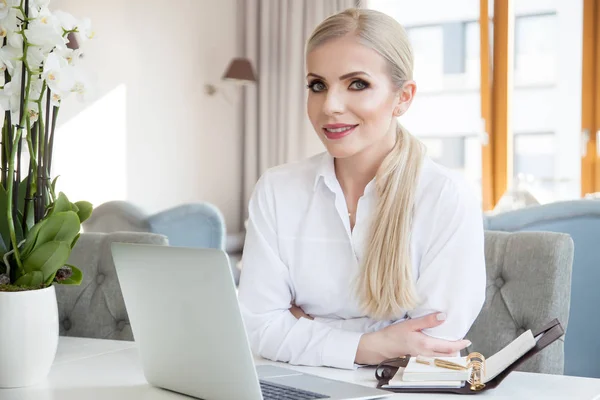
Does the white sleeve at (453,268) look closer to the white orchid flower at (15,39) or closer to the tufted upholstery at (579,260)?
the tufted upholstery at (579,260)

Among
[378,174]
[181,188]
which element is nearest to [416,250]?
[378,174]

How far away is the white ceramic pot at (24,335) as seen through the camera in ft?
3.90

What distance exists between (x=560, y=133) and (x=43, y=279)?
4420 mm

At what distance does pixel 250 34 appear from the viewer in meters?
6.04

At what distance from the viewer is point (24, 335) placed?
1.20 m

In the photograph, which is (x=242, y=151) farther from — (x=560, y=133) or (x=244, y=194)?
(x=560, y=133)

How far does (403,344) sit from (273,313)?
10.9 inches

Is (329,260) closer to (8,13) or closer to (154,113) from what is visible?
(8,13)

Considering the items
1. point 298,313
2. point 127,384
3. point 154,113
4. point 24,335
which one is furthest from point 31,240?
point 154,113

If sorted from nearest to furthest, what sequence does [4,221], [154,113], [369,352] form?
1. [4,221]
2. [369,352]
3. [154,113]

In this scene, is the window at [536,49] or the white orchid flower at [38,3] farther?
the window at [536,49]

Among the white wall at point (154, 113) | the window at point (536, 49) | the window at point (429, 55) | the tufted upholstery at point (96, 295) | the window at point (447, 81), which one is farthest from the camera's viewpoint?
the window at point (429, 55)

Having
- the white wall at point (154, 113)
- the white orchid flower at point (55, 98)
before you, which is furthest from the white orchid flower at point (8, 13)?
the white wall at point (154, 113)

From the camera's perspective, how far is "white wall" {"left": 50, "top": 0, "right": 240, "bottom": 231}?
4.96 metres
